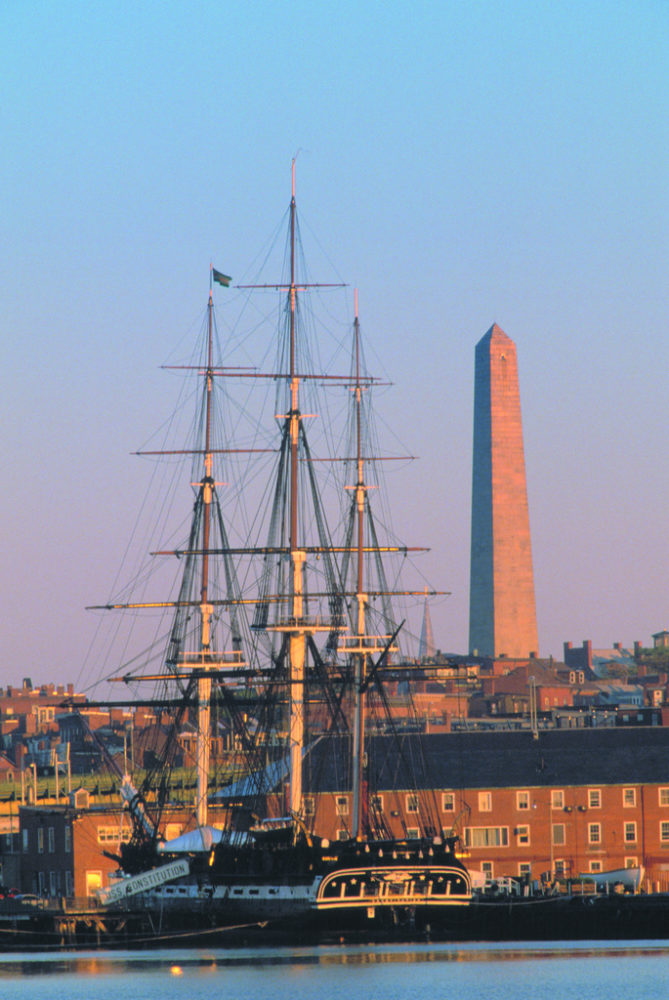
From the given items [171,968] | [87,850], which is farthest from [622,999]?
[87,850]

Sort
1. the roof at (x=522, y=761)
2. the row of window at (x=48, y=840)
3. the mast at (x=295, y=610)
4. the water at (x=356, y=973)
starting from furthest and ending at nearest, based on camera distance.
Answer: the row of window at (x=48, y=840), the roof at (x=522, y=761), the mast at (x=295, y=610), the water at (x=356, y=973)

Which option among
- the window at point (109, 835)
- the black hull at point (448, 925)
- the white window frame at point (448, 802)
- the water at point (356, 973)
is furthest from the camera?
the window at point (109, 835)

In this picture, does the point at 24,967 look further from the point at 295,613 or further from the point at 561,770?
the point at 561,770

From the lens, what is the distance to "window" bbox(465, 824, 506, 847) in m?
99.4

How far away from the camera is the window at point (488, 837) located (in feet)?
326

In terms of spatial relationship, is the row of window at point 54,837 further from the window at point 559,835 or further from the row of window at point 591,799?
the window at point 559,835

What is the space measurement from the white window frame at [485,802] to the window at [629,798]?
6.59 meters

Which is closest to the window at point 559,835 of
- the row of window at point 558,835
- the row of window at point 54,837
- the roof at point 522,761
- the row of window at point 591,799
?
the row of window at point 558,835

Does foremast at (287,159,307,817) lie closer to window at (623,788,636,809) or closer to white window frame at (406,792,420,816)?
white window frame at (406,792,420,816)

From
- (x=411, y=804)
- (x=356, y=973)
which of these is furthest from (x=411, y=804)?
(x=356, y=973)

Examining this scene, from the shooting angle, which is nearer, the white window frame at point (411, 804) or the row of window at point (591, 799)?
the row of window at point (591, 799)

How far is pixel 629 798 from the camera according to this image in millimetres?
99438

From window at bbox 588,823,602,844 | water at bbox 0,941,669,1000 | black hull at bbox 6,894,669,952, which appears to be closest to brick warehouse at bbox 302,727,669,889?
window at bbox 588,823,602,844

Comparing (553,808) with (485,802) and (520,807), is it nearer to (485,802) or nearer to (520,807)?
(520,807)
